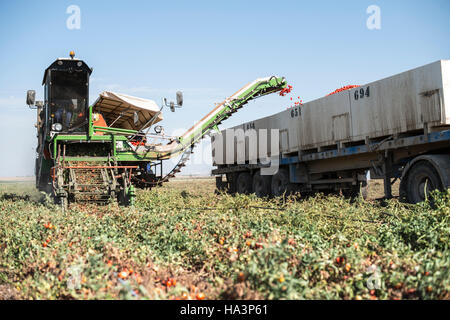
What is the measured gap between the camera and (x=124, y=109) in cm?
1551

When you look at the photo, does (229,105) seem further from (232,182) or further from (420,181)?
(420,181)

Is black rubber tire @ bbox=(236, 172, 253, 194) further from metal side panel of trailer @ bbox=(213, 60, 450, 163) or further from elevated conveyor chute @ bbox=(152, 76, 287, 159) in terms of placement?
elevated conveyor chute @ bbox=(152, 76, 287, 159)

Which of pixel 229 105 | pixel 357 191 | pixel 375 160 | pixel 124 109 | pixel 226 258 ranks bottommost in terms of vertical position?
pixel 226 258

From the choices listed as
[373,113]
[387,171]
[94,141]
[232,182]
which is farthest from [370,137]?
[232,182]

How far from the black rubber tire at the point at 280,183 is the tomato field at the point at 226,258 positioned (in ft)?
28.3

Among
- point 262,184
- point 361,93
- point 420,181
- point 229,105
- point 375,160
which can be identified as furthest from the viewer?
point 262,184

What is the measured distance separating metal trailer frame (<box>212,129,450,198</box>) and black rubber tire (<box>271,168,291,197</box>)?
0.28 m

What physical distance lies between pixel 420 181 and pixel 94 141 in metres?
9.00

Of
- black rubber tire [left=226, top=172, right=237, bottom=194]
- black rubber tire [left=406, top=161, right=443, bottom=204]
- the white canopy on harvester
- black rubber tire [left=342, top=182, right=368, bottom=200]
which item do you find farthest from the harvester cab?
black rubber tire [left=406, top=161, right=443, bottom=204]

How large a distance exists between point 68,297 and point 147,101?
1227cm

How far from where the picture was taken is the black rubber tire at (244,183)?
19.4m

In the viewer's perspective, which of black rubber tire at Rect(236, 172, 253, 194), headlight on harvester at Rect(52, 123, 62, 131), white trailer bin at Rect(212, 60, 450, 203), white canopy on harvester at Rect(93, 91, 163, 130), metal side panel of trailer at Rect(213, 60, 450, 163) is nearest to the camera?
metal side panel of trailer at Rect(213, 60, 450, 163)

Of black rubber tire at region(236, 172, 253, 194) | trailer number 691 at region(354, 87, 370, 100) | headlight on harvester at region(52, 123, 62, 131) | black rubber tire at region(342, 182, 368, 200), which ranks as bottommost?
black rubber tire at region(342, 182, 368, 200)

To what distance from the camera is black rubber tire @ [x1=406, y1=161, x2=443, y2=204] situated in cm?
1032
